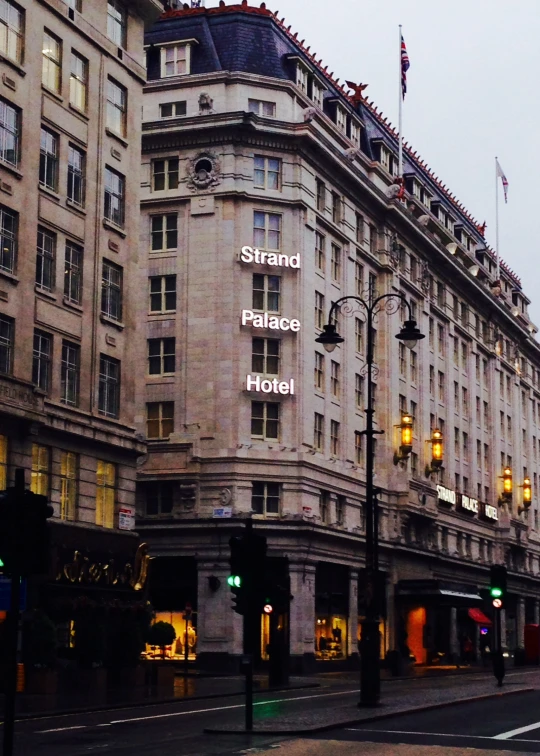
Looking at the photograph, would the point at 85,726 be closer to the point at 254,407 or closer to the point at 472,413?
the point at 254,407

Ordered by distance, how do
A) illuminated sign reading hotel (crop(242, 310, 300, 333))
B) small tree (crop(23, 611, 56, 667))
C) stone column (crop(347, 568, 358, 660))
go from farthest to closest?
1. stone column (crop(347, 568, 358, 660))
2. illuminated sign reading hotel (crop(242, 310, 300, 333))
3. small tree (crop(23, 611, 56, 667))

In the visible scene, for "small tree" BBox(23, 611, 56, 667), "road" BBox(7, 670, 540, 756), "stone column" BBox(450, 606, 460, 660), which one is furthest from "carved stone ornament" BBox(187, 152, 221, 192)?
"road" BBox(7, 670, 540, 756)

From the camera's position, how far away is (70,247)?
155ft

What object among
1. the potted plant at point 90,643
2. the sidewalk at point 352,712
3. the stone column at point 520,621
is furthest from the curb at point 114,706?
the stone column at point 520,621

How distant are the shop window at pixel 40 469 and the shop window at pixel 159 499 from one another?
19.5 metres

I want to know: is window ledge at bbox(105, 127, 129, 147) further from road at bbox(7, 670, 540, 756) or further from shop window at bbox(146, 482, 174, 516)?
road at bbox(7, 670, 540, 756)

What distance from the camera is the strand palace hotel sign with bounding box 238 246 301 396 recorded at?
6353 centimetres

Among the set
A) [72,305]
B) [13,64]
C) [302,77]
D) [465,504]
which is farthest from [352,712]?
[465,504]

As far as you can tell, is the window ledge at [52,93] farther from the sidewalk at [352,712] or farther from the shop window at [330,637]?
the shop window at [330,637]

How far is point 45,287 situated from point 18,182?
381 centimetres

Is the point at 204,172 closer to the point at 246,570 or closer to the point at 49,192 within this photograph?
the point at 49,192

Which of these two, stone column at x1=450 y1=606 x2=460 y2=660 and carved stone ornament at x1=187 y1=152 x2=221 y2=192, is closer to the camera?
carved stone ornament at x1=187 y1=152 x2=221 y2=192

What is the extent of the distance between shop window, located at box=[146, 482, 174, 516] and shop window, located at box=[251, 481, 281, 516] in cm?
411

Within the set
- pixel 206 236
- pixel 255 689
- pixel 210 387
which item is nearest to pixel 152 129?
pixel 206 236
